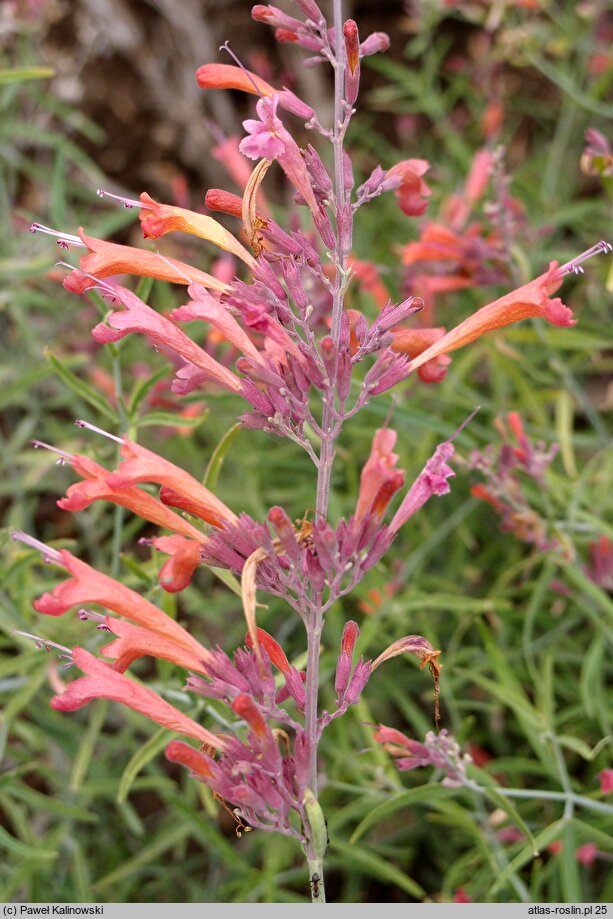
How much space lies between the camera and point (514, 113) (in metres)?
5.35

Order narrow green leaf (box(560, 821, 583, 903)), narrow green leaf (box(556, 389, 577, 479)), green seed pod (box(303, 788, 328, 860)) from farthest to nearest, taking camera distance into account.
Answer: narrow green leaf (box(556, 389, 577, 479)) → narrow green leaf (box(560, 821, 583, 903)) → green seed pod (box(303, 788, 328, 860))

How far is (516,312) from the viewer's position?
1.82 metres

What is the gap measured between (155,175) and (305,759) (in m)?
4.51

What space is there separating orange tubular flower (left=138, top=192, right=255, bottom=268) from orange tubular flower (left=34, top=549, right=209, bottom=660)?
1.98 ft

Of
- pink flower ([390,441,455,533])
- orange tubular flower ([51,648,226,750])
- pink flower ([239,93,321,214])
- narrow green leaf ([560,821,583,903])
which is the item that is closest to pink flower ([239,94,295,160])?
pink flower ([239,93,321,214])

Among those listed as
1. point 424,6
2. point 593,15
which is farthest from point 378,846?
point 424,6

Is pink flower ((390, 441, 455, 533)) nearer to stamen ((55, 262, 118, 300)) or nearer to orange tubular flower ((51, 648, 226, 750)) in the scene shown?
orange tubular flower ((51, 648, 226, 750))

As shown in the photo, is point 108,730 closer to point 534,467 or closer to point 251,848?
point 251,848

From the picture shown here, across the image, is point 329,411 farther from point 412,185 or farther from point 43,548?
point 43,548

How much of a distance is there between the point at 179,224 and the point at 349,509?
5.59 feet

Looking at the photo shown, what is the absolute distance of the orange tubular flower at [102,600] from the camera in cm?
170

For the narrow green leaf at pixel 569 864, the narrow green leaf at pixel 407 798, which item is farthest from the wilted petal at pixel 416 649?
the narrow green leaf at pixel 569 864

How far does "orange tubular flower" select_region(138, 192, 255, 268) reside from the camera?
176 cm

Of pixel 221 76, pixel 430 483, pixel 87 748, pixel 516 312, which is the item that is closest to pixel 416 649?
pixel 430 483
